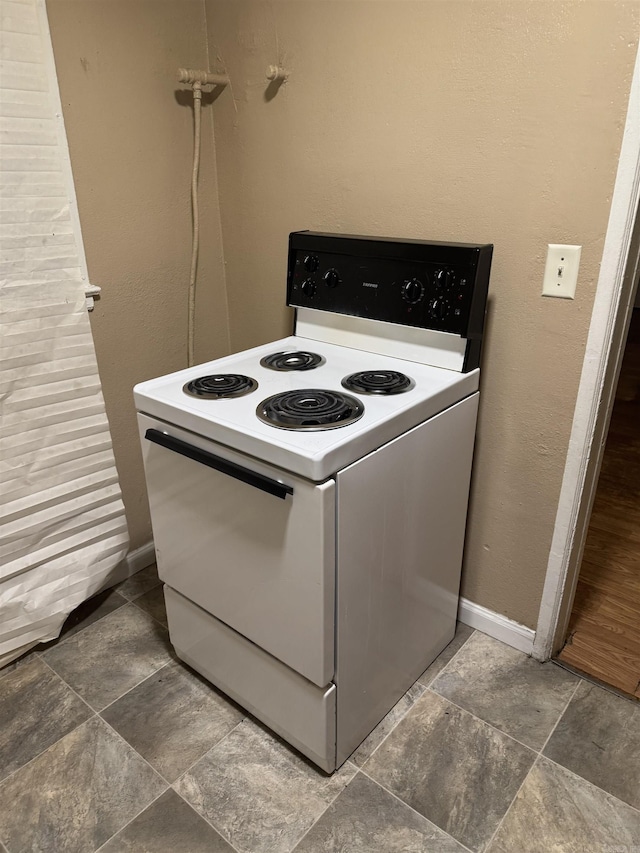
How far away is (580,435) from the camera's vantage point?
147 cm

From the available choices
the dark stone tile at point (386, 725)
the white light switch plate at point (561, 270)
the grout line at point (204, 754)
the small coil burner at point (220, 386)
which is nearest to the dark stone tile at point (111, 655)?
the grout line at point (204, 754)

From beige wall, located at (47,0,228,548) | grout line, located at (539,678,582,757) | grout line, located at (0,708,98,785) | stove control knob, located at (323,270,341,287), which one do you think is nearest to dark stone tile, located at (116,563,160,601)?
beige wall, located at (47,0,228,548)

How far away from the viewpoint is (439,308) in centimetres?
146

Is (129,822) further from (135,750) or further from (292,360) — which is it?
(292,360)

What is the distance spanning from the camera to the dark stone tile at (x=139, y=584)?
2074mm

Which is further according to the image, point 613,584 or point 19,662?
point 613,584

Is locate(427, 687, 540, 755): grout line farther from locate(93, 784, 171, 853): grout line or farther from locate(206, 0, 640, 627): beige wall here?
locate(93, 784, 171, 853): grout line

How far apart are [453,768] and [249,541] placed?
2.50ft

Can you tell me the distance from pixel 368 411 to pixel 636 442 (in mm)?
2306

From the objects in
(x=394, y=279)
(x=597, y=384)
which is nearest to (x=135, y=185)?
(x=394, y=279)

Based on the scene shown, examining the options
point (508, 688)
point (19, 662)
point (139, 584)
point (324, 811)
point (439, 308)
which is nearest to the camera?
point (324, 811)

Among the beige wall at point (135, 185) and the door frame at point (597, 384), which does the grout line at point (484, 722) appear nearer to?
the door frame at point (597, 384)

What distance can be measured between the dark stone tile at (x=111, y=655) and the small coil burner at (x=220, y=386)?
893 mm

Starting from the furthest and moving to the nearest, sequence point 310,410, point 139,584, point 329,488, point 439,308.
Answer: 1. point 139,584
2. point 439,308
3. point 310,410
4. point 329,488
